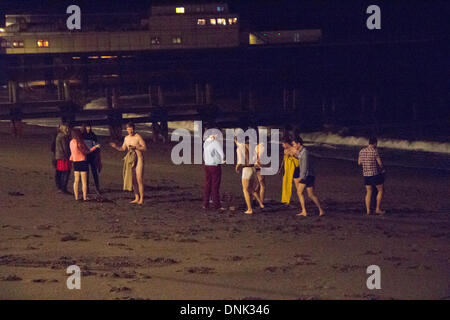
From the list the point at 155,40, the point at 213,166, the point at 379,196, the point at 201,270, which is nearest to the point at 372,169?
the point at 379,196

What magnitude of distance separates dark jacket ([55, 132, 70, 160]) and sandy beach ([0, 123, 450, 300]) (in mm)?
791

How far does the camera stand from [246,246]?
9.86 m

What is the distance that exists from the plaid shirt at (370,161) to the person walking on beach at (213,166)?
2566mm

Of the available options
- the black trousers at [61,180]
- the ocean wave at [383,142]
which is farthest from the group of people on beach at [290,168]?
the ocean wave at [383,142]

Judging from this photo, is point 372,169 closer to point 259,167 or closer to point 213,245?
point 259,167

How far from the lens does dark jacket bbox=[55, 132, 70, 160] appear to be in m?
14.0

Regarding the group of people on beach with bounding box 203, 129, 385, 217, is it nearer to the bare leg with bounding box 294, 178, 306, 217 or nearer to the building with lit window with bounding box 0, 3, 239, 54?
the bare leg with bounding box 294, 178, 306, 217

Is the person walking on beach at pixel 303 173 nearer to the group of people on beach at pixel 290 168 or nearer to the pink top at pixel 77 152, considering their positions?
the group of people on beach at pixel 290 168

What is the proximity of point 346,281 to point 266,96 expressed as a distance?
47.3m

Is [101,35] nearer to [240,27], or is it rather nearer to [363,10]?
[240,27]

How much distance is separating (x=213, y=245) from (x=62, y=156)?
550 centimetres

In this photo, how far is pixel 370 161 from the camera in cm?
1266

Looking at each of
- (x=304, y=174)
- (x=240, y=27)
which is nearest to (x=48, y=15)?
(x=240, y=27)

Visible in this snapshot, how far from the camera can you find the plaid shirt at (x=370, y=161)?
12641 millimetres
